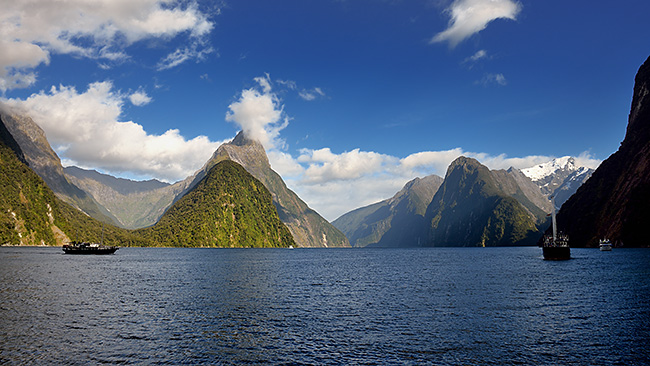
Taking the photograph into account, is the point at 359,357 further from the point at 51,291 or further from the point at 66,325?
the point at 51,291

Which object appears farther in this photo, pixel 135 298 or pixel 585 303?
pixel 135 298

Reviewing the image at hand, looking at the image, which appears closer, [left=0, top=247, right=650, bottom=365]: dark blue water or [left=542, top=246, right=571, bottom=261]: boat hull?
[left=0, top=247, right=650, bottom=365]: dark blue water

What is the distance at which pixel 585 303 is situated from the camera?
57.7 m

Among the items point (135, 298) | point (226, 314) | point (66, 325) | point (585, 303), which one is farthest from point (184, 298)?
point (585, 303)

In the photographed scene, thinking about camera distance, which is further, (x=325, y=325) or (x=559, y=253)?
(x=559, y=253)

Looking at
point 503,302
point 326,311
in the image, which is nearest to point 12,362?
point 326,311

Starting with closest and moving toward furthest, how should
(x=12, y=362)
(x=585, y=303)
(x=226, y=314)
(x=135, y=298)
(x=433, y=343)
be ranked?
(x=12, y=362)
(x=433, y=343)
(x=226, y=314)
(x=585, y=303)
(x=135, y=298)

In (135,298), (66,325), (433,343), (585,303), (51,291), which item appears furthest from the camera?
(51,291)

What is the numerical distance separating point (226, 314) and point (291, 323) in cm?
1019

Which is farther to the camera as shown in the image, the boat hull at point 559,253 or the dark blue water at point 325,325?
the boat hull at point 559,253

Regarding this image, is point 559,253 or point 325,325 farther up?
point 559,253

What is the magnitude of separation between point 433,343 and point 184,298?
42.0 meters

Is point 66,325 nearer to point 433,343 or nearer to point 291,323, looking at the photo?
point 291,323

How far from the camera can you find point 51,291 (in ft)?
225
